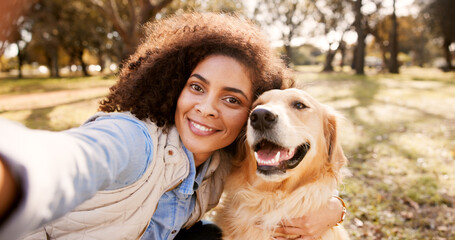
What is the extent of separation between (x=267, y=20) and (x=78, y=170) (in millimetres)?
40169

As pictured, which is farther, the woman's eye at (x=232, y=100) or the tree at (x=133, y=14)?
the tree at (x=133, y=14)

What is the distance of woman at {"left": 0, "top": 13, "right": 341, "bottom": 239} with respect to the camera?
5.33 feet

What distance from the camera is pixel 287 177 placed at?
2.27m

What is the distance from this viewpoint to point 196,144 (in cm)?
203

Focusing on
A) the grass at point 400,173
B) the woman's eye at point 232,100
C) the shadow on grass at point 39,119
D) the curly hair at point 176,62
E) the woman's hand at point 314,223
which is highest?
the curly hair at point 176,62

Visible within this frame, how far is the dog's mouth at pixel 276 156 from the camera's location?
2.22 meters

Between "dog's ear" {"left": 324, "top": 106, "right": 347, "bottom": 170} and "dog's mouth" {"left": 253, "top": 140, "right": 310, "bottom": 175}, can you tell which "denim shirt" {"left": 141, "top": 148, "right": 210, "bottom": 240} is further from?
"dog's ear" {"left": 324, "top": 106, "right": 347, "bottom": 170}

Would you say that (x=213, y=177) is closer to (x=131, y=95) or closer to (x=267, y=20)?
(x=131, y=95)

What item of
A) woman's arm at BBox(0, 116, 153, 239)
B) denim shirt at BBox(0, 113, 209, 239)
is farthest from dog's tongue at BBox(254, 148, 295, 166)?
woman's arm at BBox(0, 116, 153, 239)

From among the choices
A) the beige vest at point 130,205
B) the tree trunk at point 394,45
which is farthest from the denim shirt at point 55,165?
the tree trunk at point 394,45

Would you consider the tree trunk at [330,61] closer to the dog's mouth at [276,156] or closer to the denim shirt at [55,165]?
the dog's mouth at [276,156]

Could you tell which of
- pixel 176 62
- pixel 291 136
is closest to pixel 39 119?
pixel 176 62

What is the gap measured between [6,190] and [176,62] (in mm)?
1741

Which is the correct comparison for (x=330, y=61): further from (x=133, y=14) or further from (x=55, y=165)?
(x=55, y=165)
